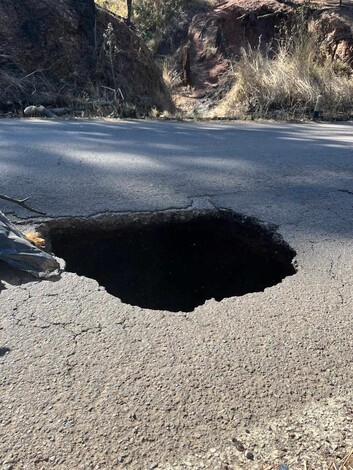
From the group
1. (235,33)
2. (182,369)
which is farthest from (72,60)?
(182,369)

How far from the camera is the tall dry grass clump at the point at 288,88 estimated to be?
1012 cm

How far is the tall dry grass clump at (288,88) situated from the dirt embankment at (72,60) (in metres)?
2.21

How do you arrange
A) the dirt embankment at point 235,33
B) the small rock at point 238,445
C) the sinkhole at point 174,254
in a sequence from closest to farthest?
1. the small rock at point 238,445
2. the sinkhole at point 174,254
3. the dirt embankment at point 235,33

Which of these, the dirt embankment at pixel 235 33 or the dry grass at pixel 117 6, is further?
the dry grass at pixel 117 6

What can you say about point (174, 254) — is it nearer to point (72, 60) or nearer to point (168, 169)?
point (168, 169)

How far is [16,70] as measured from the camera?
10188 mm

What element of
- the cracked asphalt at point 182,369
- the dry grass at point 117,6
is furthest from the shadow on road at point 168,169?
the dry grass at point 117,6

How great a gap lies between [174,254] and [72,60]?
9.20 meters

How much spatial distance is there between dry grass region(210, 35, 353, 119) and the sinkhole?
673 cm

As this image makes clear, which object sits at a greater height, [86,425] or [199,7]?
[199,7]

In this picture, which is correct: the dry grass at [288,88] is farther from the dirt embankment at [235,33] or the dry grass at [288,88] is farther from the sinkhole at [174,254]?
the sinkhole at [174,254]

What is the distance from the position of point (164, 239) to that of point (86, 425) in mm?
1852

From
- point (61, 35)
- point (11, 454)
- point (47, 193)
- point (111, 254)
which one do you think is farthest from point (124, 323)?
point (61, 35)

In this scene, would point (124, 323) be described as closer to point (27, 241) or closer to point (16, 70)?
point (27, 241)
